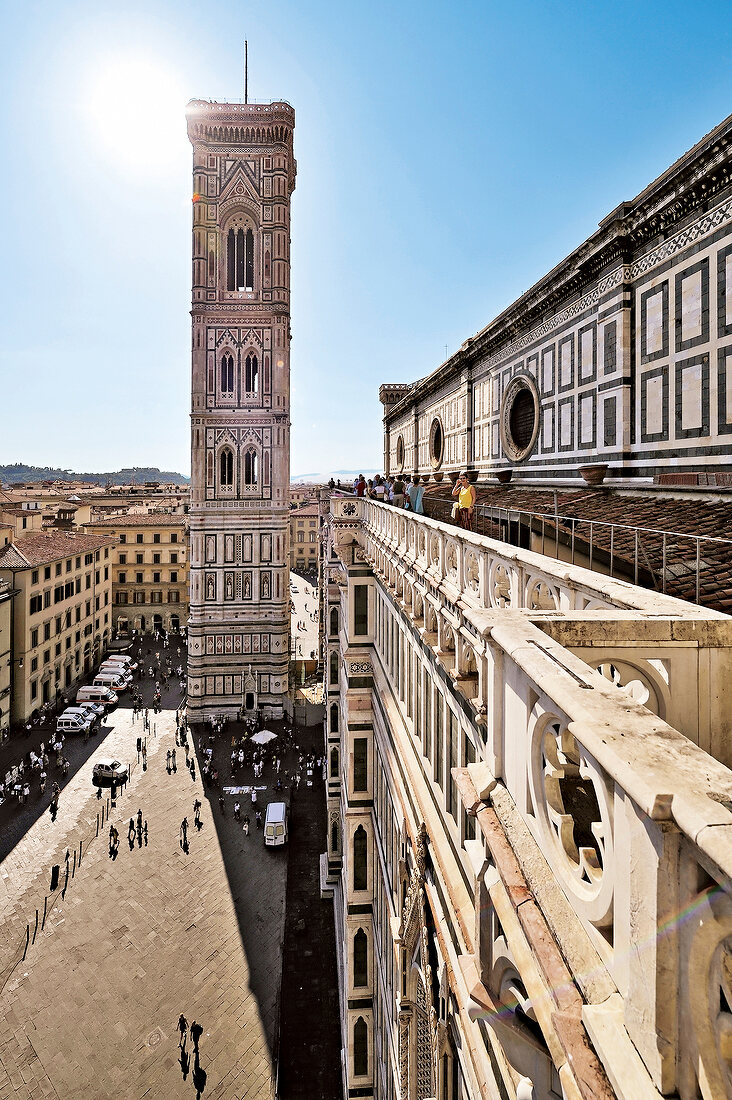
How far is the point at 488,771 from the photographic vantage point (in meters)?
2.89

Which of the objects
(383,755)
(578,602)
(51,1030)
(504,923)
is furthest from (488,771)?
(51,1030)

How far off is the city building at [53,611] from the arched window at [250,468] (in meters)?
14.6

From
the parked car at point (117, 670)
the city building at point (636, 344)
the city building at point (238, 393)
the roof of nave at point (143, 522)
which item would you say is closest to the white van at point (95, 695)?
the parked car at point (117, 670)

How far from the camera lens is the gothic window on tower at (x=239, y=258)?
40938mm

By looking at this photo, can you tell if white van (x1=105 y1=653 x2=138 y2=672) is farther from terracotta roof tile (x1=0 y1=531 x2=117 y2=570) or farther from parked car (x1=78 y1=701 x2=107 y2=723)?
terracotta roof tile (x1=0 y1=531 x2=117 y2=570)

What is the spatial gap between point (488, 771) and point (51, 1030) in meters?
19.8

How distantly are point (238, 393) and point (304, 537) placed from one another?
5648 cm

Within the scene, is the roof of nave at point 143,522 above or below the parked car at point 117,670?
above

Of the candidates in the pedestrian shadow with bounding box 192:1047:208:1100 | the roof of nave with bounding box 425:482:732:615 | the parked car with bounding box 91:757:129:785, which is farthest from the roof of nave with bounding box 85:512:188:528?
the roof of nave with bounding box 425:482:732:615

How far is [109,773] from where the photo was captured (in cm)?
2955

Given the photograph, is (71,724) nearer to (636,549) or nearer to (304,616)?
(636,549)

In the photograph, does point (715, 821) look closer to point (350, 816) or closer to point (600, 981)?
point (600, 981)

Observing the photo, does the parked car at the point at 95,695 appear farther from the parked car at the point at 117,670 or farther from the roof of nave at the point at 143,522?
the roof of nave at the point at 143,522

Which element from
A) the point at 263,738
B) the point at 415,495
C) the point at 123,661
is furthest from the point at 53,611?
the point at 415,495
